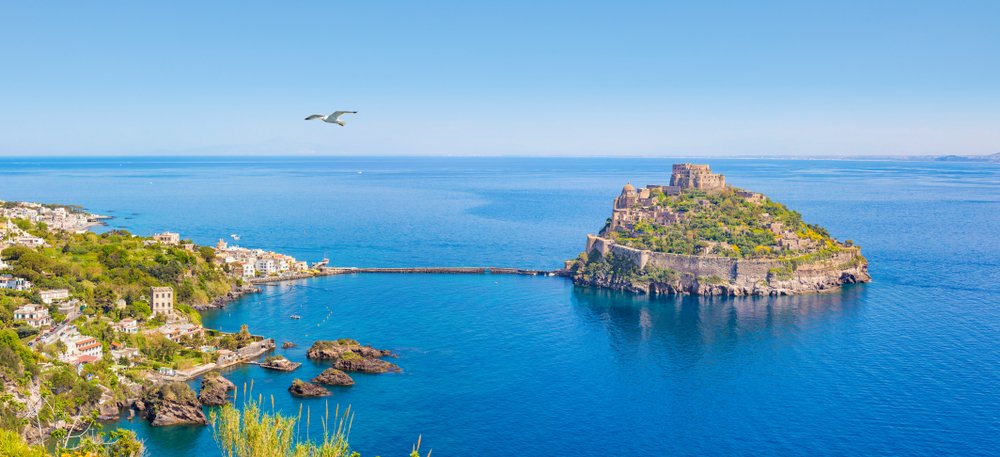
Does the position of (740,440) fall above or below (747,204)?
below

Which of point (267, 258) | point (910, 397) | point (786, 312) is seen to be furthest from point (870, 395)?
point (267, 258)

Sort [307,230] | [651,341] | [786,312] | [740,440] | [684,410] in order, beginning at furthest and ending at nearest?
[307,230], [786,312], [651,341], [684,410], [740,440]

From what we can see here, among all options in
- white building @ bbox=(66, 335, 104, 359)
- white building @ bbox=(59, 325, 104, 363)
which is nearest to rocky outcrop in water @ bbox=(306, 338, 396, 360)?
white building @ bbox=(66, 335, 104, 359)

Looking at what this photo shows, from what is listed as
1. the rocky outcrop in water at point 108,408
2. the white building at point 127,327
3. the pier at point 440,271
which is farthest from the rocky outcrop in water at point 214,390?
the pier at point 440,271

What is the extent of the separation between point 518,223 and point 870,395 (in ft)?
280

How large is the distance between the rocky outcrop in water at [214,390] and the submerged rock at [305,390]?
138 inches

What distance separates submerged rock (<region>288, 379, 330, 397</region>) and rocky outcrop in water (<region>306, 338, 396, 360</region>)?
18.8 feet

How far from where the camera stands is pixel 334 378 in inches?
1870

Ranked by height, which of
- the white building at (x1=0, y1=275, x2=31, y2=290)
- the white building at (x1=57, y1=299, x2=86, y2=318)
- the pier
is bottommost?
the pier

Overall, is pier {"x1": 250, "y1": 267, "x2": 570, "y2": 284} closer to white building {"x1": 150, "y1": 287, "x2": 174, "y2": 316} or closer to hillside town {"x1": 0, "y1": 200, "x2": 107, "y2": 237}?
white building {"x1": 150, "y1": 287, "x2": 174, "y2": 316}

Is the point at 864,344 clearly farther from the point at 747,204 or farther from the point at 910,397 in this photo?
the point at 747,204

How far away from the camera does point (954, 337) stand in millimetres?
57031


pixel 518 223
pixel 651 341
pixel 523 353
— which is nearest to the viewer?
pixel 523 353

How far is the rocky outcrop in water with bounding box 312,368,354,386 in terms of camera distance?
4731 cm
